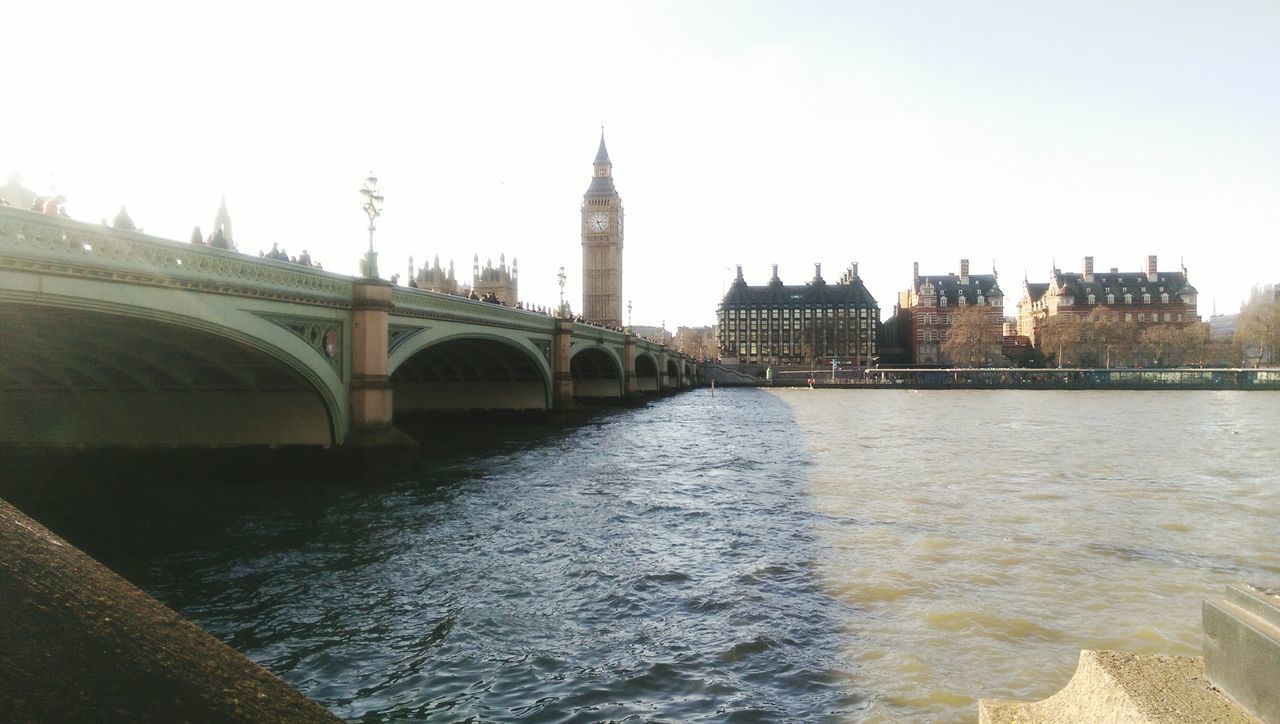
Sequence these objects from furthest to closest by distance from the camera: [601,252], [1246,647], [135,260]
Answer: [601,252] < [135,260] < [1246,647]

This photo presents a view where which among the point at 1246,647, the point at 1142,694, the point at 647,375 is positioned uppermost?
the point at 647,375

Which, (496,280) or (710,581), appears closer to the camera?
(710,581)

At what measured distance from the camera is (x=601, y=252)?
139625 millimetres

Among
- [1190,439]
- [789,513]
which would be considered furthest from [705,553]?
[1190,439]

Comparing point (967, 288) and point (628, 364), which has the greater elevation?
point (967, 288)

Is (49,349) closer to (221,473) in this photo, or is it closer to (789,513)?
(221,473)

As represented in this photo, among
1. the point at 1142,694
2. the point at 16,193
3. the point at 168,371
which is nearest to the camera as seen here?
the point at 1142,694

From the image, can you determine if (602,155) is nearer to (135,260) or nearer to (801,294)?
(801,294)

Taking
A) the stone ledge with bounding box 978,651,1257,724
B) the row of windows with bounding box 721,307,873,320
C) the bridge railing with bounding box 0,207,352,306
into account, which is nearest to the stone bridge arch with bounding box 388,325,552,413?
the bridge railing with bounding box 0,207,352,306

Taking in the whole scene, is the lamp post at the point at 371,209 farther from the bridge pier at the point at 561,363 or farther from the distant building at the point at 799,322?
the distant building at the point at 799,322

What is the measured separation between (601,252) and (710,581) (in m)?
132

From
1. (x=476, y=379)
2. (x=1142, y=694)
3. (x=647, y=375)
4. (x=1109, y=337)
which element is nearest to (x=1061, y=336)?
(x=1109, y=337)

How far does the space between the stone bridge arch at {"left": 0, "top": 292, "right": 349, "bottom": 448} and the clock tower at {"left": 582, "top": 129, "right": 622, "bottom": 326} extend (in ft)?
376

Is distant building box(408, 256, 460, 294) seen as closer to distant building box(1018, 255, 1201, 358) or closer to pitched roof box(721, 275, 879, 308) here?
pitched roof box(721, 275, 879, 308)
